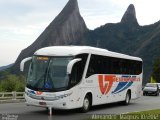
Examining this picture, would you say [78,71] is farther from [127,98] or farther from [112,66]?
[127,98]

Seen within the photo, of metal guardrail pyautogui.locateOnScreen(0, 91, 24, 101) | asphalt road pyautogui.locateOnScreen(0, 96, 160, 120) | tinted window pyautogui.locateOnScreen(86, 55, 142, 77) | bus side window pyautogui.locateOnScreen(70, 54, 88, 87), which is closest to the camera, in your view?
asphalt road pyautogui.locateOnScreen(0, 96, 160, 120)

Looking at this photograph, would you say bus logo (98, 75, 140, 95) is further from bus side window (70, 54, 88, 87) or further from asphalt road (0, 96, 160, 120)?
bus side window (70, 54, 88, 87)

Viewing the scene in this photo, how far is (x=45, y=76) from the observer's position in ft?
65.3

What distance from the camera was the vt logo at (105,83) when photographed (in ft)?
78.0

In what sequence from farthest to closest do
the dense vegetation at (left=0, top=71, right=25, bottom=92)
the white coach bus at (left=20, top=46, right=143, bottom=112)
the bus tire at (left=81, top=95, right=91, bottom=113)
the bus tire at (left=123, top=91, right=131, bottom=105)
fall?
the dense vegetation at (left=0, top=71, right=25, bottom=92) < the bus tire at (left=123, top=91, right=131, bottom=105) < the bus tire at (left=81, top=95, right=91, bottom=113) < the white coach bus at (left=20, top=46, right=143, bottom=112)

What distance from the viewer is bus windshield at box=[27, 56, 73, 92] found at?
1966 cm

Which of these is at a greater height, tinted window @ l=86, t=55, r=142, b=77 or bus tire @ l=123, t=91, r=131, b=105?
tinted window @ l=86, t=55, r=142, b=77

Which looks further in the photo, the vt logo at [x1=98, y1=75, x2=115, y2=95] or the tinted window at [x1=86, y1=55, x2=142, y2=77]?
the vt logo at [x1=98, y1=75, x2=115, y2=95]

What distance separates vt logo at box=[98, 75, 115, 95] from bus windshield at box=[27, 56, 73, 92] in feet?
13.2

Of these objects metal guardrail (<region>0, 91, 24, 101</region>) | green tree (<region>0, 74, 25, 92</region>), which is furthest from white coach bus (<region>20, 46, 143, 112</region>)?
green tree (<region>0, 74, 25, 92</region>)

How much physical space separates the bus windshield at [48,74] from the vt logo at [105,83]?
4.03 metres

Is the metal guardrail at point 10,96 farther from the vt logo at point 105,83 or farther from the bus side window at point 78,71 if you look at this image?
the bus side window at point 78,71

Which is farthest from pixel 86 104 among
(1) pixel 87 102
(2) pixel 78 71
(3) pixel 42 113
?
(3) pixel 42 113

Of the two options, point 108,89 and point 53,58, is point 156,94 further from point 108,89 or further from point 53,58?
point 53,58
